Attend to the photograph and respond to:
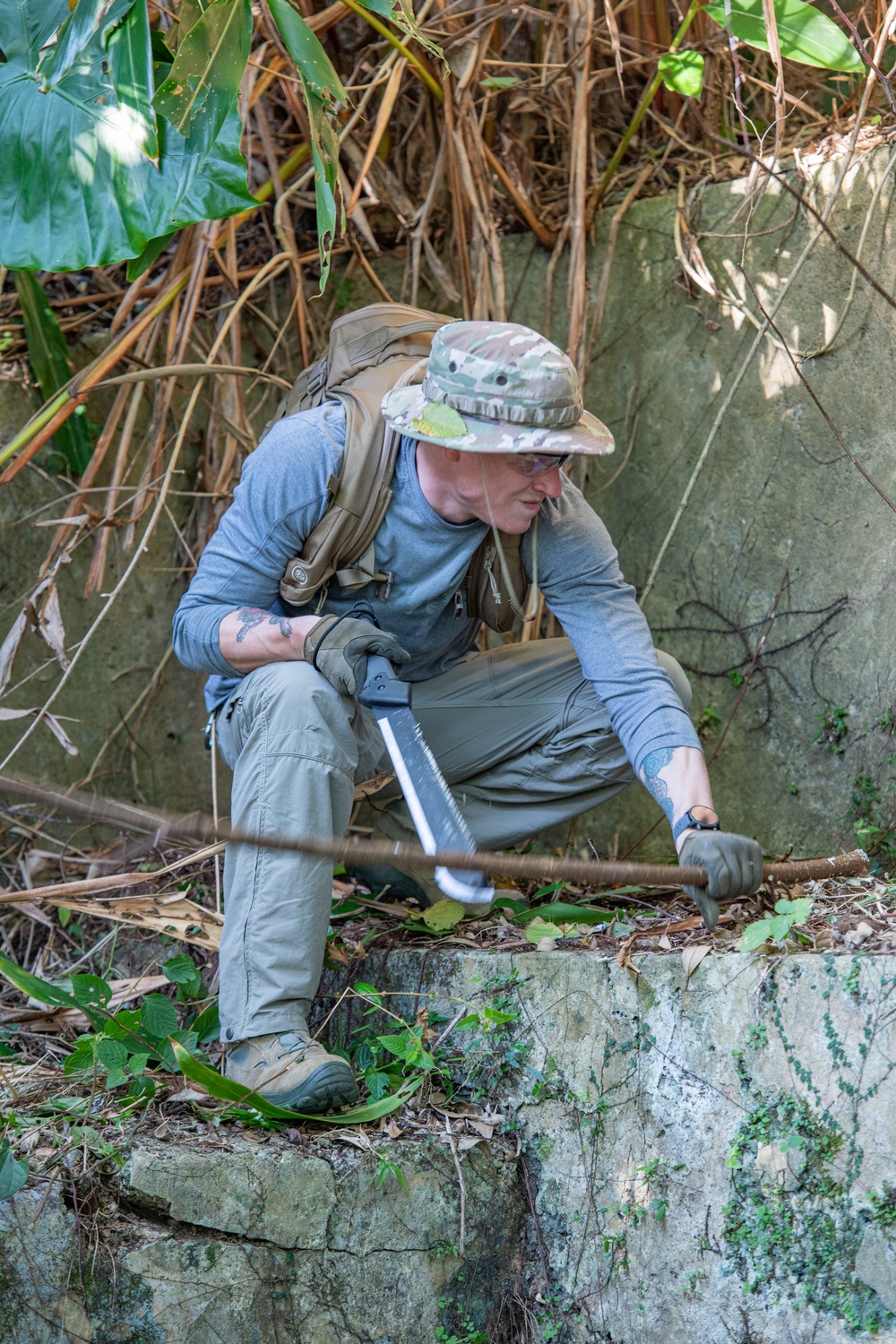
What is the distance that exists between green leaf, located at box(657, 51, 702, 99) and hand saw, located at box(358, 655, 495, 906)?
164cm

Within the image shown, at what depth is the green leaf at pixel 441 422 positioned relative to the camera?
7.25 ft

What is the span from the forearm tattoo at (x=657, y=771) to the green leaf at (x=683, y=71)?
5.33 feet

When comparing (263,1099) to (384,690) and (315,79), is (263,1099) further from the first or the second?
(315,79)

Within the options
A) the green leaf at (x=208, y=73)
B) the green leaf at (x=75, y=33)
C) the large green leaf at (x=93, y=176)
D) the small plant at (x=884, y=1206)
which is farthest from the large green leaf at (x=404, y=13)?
the small plant at (x=884, y=1206)

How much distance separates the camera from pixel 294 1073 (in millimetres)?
2037

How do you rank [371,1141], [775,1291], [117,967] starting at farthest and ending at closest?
[117,967]
[371,1141]
[775,1291]

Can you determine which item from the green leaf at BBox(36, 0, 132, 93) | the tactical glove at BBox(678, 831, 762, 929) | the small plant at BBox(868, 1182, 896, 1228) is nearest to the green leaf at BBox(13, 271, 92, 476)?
the green leaf at BBox(36, 0, 132, 93)

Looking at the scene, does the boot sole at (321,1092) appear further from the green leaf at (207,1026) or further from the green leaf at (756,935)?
the green leaf at (756,935)

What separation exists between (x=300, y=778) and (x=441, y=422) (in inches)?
26.4

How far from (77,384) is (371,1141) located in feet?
5.69

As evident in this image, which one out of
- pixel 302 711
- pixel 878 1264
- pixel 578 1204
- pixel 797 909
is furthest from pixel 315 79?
pixel 878 1264

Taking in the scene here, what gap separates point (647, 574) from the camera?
3088 mm

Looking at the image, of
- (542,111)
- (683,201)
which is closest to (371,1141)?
(683,201)

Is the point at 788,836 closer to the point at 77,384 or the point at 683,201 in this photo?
the point at 683,201
